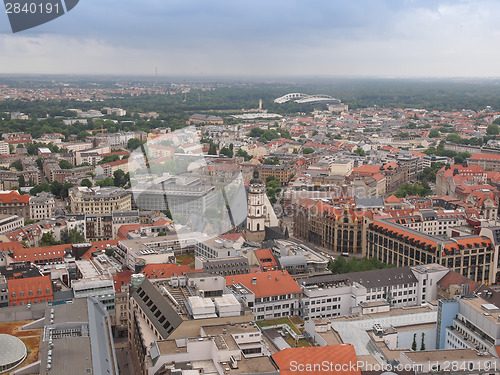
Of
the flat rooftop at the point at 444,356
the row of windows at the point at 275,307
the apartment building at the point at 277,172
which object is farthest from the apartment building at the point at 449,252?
the apartment building at the point at 277,172

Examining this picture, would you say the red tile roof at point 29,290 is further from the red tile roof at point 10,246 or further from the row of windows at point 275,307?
the row of windows at point 275,307

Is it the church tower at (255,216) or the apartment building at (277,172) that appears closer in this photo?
the church tower at (255,216)

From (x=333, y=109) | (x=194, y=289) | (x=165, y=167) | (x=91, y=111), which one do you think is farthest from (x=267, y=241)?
(x=333, y=109)

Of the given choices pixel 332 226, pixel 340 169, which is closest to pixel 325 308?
pixel 332 226

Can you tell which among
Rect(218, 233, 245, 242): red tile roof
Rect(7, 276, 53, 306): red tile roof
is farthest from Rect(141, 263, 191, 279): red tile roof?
Rect(218, 233, 245, 242): red tile roof

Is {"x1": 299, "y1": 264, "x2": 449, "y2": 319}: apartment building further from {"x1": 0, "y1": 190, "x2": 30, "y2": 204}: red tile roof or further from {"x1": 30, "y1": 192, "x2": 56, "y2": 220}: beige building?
{"x1": 0, "y1": 190, "x2": 30, "y2": 204}: red tile roof

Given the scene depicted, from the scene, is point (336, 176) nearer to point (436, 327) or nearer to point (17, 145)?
point (436, 327)

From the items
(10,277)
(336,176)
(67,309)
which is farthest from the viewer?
(336,176)

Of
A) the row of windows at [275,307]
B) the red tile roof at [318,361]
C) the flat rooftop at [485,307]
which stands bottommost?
the row of windows at [275,307]
